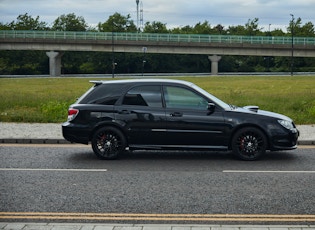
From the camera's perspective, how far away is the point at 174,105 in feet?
31.3

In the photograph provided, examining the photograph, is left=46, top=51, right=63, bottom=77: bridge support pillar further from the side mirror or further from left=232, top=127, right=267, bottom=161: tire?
left=232, top=127, right=267, bottom=161: tire

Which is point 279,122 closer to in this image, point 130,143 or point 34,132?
point 130,143

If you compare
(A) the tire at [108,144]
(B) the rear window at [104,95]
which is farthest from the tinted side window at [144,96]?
(A) the tire at [108,144]

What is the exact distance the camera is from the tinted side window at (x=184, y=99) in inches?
375

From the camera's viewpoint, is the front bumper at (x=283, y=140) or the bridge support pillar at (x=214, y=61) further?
the bridge support pillar at (x=214, y=61)

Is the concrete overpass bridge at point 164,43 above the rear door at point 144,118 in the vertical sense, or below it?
above

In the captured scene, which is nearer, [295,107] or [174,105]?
[174,105]

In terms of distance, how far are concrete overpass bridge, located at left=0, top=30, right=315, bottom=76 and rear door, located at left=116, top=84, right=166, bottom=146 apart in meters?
61.0

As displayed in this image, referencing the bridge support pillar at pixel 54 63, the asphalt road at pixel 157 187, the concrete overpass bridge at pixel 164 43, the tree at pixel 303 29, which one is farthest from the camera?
the tree at pixel 303 29

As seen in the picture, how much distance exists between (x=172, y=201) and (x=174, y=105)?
335 cm

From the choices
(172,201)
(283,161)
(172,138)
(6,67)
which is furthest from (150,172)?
(6,67)

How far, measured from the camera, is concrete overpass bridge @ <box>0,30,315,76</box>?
69.4m

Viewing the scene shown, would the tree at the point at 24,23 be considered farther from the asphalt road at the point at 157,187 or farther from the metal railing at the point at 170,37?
the asphalt road at the point at 157,187

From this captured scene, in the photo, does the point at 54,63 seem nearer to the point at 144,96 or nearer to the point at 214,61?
the point at 214,61
